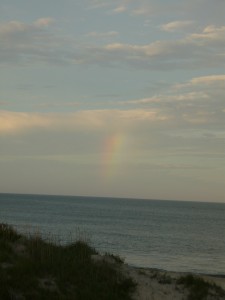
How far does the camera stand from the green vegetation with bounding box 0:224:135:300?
1266 centimetres

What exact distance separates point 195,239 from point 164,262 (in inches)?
1071

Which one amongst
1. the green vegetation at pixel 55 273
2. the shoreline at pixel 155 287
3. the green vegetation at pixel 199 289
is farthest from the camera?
the green vegetation at pixel 199 289

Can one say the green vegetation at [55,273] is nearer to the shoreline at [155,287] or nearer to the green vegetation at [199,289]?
the shoreline at [155,287]

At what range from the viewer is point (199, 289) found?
14906 mm

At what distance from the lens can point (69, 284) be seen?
44.0 feet

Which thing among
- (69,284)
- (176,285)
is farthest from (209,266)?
(69,284)

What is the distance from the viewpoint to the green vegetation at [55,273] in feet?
41.5

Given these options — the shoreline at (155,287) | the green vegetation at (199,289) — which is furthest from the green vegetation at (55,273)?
the green vegetation at (199,289)

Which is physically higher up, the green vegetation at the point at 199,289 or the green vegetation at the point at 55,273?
the green vegetation at the point at 55,273

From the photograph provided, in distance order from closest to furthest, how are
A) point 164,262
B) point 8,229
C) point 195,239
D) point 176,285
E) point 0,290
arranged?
1. point 0,290
2. point 176,285
3. point 8,229
4. point 164,262
5. point 195,239

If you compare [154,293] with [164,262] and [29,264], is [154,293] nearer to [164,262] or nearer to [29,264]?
[29,264]

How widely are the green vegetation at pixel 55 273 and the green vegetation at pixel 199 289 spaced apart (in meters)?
1.91

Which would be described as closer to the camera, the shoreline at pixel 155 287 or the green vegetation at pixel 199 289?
the shoreline at pixel 155 287

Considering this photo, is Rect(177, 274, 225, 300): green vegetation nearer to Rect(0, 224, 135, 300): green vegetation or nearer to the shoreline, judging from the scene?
the shoreline
